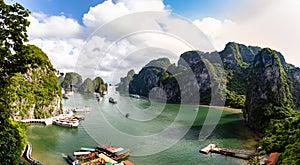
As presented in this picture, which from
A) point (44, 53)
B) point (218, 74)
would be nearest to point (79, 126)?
point (44, 53)

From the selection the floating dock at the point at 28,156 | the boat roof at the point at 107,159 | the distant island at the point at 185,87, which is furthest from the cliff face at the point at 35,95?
the boat roof at the point at 107,159

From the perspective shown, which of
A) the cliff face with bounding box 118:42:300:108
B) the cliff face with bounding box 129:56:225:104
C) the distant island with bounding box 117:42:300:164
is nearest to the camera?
the distant island with bounding box 117:42:300:164

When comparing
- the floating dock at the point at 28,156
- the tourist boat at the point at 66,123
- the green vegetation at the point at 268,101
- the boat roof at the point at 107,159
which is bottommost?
the boat roof at the point at 107,159

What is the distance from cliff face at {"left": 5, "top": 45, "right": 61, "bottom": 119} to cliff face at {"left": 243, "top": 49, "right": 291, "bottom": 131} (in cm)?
3002

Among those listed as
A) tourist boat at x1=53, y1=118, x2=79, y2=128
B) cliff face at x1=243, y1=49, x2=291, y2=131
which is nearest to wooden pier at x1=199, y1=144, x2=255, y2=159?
cliff face at x1=243, y1=49, x2=291, y2=131

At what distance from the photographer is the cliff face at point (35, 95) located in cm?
2902

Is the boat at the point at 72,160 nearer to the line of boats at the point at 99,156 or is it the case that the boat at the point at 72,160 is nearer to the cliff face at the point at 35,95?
the line of boats at the point at 99,156

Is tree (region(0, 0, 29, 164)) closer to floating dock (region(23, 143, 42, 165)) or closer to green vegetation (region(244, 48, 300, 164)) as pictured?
floating dock (region(23, 143, 42, 165))

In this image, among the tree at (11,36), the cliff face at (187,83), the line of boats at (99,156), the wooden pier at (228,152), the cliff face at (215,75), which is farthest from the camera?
the cliff face at (187,83)

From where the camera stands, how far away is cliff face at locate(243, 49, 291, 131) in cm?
3462

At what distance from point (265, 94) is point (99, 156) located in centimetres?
2976

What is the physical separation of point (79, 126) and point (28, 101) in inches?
281

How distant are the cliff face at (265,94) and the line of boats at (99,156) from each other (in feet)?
73.4

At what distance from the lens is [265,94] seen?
125ft
